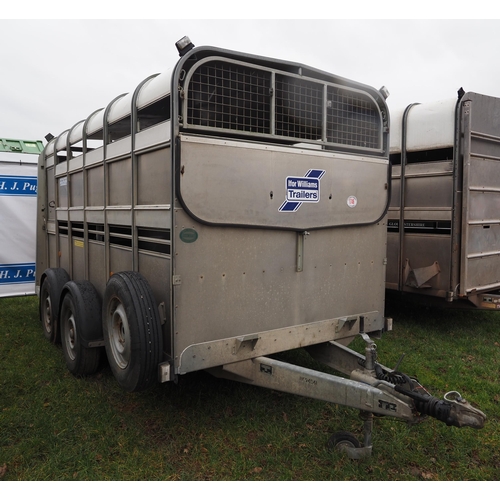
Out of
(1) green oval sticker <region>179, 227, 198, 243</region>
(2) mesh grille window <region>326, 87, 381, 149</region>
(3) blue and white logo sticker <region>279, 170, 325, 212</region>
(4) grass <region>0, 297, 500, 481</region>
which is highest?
(2) mesh grille window <region>326, 87, 381, 149</region>

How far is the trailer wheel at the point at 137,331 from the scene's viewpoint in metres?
3.26

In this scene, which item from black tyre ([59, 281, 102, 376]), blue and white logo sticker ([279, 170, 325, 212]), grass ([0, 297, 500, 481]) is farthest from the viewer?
black tyre ([59, 281, 102, 376])

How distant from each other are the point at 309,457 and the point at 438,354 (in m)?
2.78

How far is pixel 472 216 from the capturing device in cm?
581

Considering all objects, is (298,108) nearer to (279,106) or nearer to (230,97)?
(279,106)

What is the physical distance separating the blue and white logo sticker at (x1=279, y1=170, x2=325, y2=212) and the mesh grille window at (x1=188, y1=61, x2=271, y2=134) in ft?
1.55

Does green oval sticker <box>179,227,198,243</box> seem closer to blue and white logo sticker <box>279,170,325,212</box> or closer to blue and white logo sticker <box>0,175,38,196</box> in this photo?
blue and white logo sticker <box>279,170,325,212</box>

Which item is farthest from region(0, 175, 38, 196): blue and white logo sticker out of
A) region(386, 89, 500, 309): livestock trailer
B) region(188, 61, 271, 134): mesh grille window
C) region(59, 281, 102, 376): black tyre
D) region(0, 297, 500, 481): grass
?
region(386, 89, 500, 309): livestock trailer

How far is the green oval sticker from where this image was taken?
3254 millimetres

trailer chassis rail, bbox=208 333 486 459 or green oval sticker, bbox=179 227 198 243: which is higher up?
green oval sticker, bbox=179 227 198 243

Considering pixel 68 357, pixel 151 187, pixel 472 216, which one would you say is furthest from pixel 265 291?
pixel 472 216

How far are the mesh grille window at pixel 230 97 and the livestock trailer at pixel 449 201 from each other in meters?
3.21

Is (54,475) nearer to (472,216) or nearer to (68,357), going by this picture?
(68,357)

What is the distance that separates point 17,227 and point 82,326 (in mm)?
4077
